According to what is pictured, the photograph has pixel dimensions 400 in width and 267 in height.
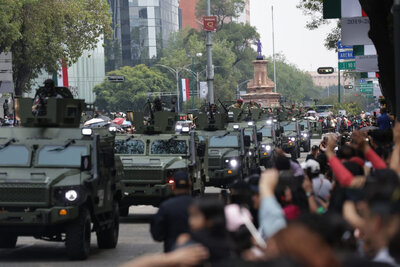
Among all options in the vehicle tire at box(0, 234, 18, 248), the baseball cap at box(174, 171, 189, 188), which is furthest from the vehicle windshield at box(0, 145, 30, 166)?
the baseball cap at box(174, 171, 189, 188)

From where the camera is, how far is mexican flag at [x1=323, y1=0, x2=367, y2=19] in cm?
2589

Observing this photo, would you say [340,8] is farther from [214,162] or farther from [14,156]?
[14,156]

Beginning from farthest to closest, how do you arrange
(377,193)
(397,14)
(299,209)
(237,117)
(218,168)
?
1. (237,117)
2. (218,168)
3. (397,14)
4. (299,209)
5. (377,193)

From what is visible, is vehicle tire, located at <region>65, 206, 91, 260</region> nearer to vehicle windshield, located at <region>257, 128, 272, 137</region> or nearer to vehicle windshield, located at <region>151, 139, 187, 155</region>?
vehicle windshield, located at <region>151, 139, 187, 155</region>

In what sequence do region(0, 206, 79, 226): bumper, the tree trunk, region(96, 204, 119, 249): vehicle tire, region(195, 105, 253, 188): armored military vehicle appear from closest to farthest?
region(0, 206, 79, 226): bumper < region(96, 204, 119, 249): vehicle tire < the tree trunk < region(195, 105, 253, 188): armored military vehicle

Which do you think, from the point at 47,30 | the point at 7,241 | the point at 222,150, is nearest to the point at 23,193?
the point at 7,241

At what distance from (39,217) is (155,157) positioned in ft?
22.9

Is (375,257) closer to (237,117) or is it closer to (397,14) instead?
(397,14)

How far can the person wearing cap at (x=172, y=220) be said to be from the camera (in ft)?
30.5

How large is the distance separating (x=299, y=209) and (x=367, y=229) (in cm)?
372

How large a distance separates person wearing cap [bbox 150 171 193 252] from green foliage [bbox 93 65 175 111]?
110215mm

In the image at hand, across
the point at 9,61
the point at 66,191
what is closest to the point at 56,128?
the point at 66,191

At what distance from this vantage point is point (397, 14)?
47.4ft

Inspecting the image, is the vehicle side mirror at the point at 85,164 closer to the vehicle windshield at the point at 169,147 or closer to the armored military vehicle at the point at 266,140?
the vehicle windshield at the point at 169,147
